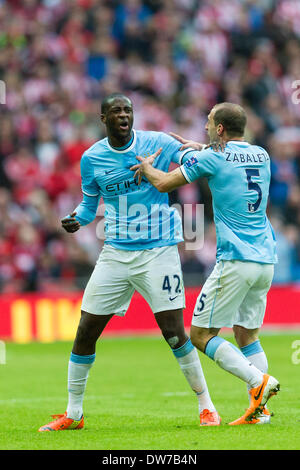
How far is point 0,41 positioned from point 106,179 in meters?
13.7

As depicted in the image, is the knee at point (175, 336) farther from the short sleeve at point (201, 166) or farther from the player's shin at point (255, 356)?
the short sleeve at point (201, 166)

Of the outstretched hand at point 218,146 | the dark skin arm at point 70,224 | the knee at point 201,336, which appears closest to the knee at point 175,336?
the knee at point 201,336

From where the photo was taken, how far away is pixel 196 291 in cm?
1744

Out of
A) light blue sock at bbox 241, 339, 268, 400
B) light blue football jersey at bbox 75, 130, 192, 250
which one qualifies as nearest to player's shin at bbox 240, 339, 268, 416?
light blue sock at bbox 241, 339, 268, 400

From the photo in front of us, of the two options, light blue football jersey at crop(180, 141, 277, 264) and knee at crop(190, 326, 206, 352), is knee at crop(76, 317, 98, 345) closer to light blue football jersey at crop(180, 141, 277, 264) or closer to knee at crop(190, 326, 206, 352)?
knee at crop(190, 326, 206, 352)

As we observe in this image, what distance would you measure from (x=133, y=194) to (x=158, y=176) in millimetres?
491

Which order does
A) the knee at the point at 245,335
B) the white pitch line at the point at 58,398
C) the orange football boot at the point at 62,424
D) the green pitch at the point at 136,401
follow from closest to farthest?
the green pitch at the point at 136,401 < the orange football boot at the point at 62,424 < the knee at the point at 245,335 < the white pitch line at the point at 58,398

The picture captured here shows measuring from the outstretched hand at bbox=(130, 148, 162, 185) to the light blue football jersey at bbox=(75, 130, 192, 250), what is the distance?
0.42 ft

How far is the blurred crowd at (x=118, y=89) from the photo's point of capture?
17.5 meters

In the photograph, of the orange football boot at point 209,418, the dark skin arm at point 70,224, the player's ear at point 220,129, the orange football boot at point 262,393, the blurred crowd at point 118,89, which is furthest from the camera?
the blurred crowd at point 118,89

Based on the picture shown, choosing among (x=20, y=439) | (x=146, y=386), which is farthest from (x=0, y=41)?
(x=20, y=439)

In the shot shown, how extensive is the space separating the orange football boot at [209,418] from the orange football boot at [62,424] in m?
1.03

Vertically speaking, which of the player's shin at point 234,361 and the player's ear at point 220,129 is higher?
the player's ear at point 220,129

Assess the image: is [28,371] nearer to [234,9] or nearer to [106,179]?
[106,179]
